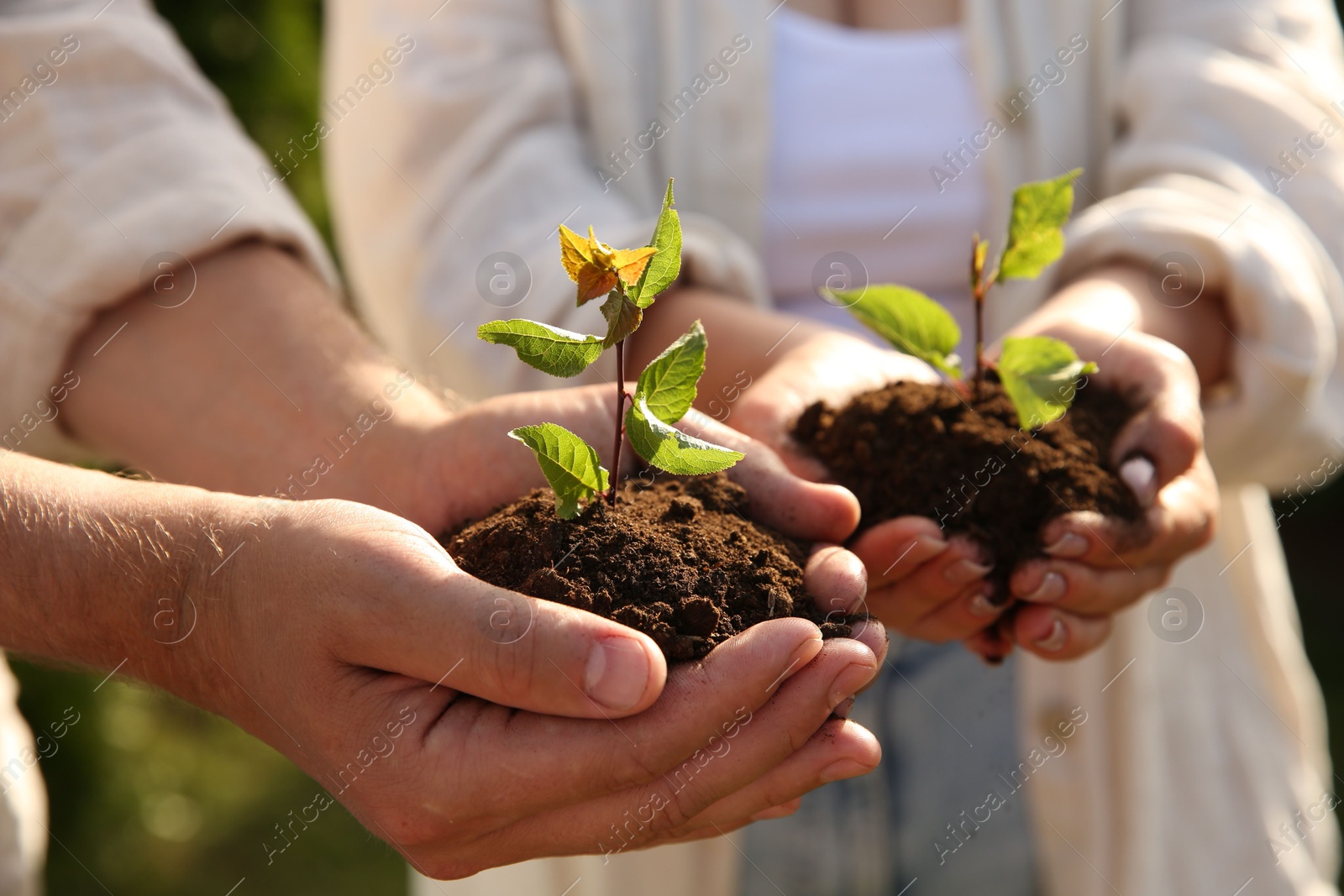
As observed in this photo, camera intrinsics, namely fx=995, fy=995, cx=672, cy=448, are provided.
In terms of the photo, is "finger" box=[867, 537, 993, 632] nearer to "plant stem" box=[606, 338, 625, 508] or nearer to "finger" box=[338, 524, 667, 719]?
"plant stem" box=[606, 338, 625, 508]

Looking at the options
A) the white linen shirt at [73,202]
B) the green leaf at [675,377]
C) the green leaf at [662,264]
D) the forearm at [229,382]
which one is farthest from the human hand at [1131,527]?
the white linen shirt at [73,202]

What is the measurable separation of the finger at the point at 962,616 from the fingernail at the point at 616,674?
31.0 inches

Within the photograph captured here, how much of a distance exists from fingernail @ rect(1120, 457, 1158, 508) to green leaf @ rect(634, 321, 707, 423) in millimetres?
864

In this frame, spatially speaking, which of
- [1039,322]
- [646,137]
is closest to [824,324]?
[1039,322]

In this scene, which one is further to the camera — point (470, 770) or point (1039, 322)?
point (1039, 322)

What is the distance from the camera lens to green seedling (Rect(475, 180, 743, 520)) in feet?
4.32

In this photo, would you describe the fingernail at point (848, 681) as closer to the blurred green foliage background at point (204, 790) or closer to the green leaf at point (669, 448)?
the green leaf at point (669, 448)

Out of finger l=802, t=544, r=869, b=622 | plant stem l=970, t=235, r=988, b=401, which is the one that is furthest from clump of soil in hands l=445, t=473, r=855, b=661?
plant stem l=970, t=235, r=988, b=401

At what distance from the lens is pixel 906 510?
5.79 ft

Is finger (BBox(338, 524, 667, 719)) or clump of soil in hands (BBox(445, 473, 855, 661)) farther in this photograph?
clump of soil in hands (BBox(445, 473, 855, 661))

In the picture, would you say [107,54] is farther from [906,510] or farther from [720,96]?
[906,510]

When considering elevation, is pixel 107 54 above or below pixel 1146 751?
above

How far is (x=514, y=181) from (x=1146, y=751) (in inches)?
76.3

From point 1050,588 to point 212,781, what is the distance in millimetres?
4603
